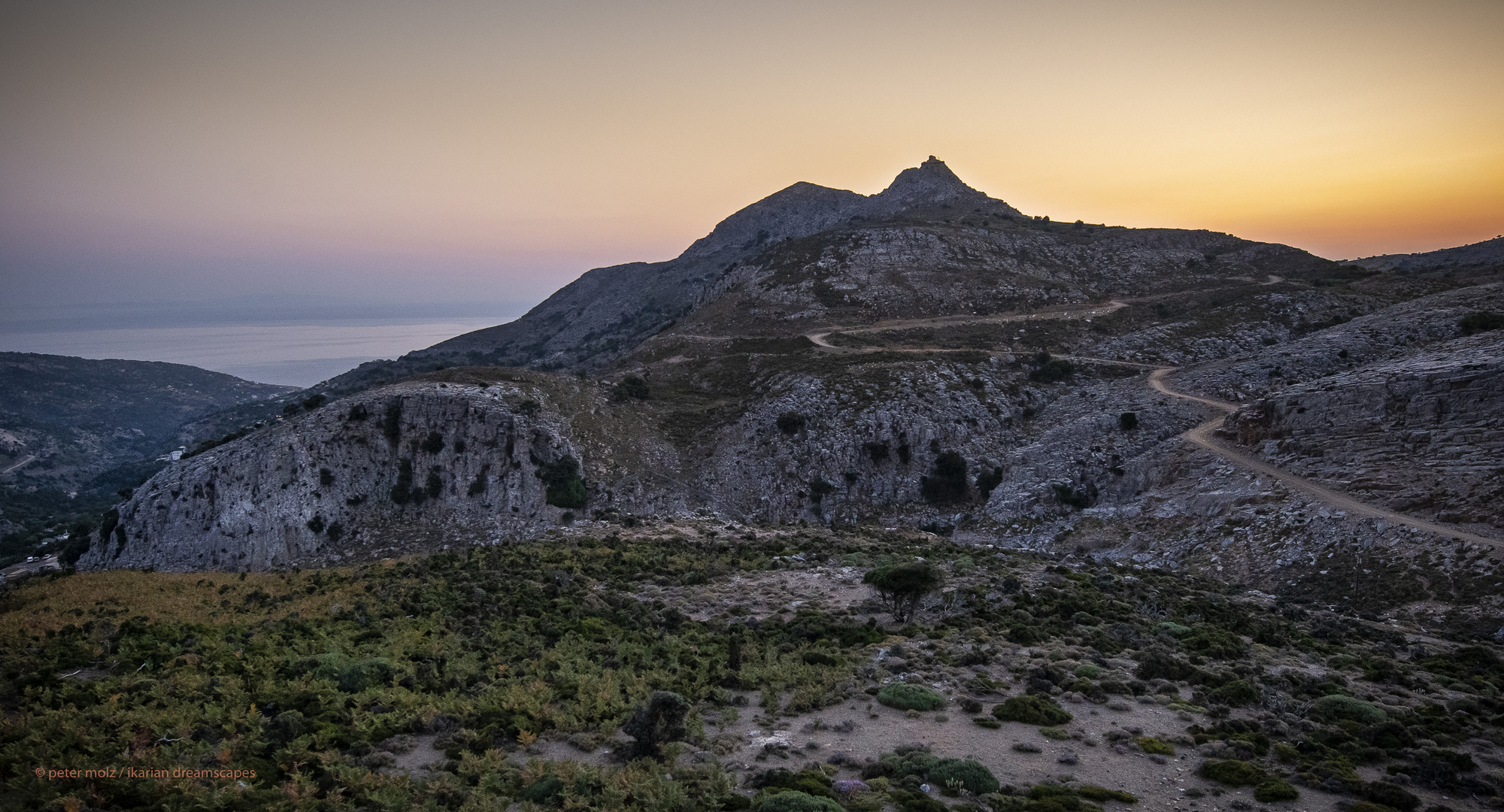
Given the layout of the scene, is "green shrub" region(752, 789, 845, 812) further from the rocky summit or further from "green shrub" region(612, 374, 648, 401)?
"green shrub" region(612, 374, 648, 401)

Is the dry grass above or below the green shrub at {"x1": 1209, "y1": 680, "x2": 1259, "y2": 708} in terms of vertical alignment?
above

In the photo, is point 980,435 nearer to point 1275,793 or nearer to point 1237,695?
point 1237,695

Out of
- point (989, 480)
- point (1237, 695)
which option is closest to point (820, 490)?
point (989, 480)

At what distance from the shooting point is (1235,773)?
12.4 meters

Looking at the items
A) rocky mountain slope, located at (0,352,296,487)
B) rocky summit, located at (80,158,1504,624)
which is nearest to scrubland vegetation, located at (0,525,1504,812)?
rocky summit, located at (80,158,1504,624)

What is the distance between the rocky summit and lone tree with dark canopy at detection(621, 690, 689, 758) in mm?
28597

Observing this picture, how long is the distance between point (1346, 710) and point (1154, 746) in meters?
5.79

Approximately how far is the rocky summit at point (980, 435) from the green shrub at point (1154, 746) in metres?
20.6

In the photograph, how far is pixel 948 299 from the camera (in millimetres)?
85812

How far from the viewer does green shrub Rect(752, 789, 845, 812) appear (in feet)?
34.6

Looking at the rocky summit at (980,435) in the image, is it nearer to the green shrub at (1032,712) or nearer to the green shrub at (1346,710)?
the green shrub at (1346,710)

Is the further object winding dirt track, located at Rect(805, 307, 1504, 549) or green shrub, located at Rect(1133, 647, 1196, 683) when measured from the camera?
winding dirt track, located at Rect(805, 307, 1504, 549)

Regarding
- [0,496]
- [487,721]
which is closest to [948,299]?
[487,721]

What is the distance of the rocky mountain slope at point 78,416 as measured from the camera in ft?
442
